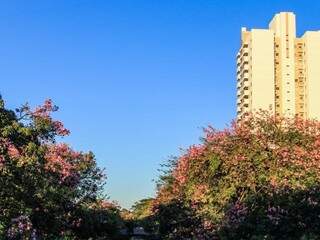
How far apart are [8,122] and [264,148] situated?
9966 millimetres

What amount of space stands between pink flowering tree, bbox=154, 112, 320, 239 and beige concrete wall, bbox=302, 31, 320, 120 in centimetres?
10359

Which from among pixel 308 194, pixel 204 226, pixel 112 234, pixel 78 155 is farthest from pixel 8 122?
pixel 112 234

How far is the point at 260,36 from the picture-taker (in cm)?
12850

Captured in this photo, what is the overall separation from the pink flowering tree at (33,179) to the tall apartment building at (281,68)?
105m

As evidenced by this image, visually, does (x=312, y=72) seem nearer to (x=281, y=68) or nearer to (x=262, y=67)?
(x=281, y=68)

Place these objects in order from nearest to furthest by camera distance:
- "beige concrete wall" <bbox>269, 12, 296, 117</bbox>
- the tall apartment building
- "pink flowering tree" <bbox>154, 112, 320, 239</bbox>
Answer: "pink flowering tree" <bbox>154, 112, 320, 239</bbox> → the tall apartment building → "beige concrete wall" <bbox>269, 12, 296, 117</bbox>

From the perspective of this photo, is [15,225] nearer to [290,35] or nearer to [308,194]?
[308,194]

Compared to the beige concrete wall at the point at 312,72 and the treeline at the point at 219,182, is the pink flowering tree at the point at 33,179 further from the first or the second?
the beige concrete wall at the point at 312,72

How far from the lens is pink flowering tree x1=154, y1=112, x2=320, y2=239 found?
22.7 metres

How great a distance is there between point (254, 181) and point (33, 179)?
10.4m

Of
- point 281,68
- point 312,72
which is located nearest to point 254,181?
point 281,68

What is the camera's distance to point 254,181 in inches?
980

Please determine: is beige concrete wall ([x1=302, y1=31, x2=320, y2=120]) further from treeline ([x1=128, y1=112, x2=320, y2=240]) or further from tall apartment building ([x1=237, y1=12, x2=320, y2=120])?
treeline ([x1=128, y1=112, x2=320, y2=240])

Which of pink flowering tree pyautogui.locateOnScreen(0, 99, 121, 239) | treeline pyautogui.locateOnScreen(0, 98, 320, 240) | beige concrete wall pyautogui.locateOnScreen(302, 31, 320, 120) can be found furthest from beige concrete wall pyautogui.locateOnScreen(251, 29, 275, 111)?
pink flowering tree pyautogui.locateOnScreen(0, 99, 121, 239)
